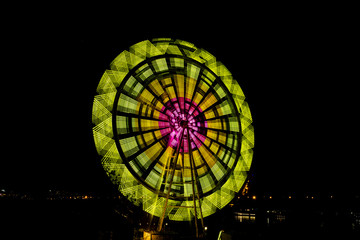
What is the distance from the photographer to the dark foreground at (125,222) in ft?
29.2

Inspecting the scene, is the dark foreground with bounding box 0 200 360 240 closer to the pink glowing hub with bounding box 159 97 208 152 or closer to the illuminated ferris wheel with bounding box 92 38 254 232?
the illuminated ferris wheel with bounding box 92 38 254 232

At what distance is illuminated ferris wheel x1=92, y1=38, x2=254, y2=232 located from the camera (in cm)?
823

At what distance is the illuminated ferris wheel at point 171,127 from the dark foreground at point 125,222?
1.05 m

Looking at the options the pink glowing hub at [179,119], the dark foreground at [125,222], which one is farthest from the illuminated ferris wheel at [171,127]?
the dark foreground at [125,222]

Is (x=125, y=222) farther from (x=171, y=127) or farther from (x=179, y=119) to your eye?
(x=179, y=119)

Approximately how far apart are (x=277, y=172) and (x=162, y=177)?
32.9 ft

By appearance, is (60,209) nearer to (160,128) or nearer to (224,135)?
(160,128)

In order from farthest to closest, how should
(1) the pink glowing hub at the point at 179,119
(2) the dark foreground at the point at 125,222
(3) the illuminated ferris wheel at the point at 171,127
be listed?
(1) the pink glowing hub at the point at 179,119 < (2) the dark foreground at the point at 125,222 < (3) the illuminated ferris wheel at the point at 171,127

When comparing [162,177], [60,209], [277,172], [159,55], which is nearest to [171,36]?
[159,55]

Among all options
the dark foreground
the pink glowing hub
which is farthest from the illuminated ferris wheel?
the dark foreground

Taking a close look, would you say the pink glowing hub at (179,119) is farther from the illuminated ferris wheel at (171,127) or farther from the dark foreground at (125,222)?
the dark foreground at (125,222)

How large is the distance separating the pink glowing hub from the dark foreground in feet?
9.08

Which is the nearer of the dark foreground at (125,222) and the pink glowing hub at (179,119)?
the dark foreground at (125,222)

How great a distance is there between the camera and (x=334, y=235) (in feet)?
31.7
